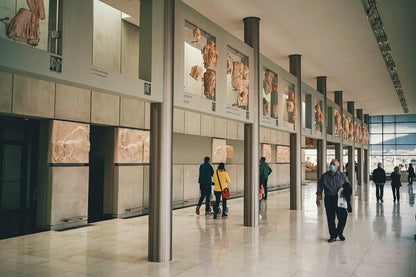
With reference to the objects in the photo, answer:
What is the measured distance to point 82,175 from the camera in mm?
11062

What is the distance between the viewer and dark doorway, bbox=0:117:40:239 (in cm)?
1138

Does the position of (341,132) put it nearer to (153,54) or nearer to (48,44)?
(153,54)

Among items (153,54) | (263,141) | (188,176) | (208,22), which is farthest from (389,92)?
(153,54)

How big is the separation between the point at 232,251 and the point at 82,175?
17.8 feet

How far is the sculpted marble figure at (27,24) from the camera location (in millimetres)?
4883

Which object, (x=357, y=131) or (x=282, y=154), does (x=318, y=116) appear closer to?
(x=282, y=154)

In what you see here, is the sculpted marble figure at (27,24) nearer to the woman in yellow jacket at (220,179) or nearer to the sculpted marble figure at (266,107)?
the sculpted marble figure at (266,107)

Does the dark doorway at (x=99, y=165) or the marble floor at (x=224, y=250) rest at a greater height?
the dark doorway at (x=99, y=165)

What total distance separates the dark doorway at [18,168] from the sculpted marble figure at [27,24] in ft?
21.9

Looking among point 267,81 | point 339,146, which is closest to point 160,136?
point 267,81

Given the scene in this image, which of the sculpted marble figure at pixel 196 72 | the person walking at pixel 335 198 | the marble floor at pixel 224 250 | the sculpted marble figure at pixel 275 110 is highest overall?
the sculpted marble figure at pixel 196 72

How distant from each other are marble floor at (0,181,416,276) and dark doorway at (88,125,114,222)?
156 centimetres

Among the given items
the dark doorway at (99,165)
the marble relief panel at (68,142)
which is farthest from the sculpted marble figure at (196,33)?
the dark doorway at (99,165)

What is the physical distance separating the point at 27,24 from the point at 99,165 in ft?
27.7
